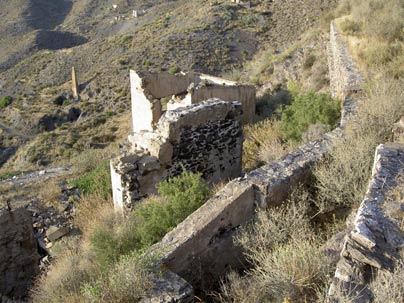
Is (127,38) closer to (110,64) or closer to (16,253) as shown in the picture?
(110,64)

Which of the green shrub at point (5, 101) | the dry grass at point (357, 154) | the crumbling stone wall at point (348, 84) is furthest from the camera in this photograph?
the green shrub at point (5, 101)

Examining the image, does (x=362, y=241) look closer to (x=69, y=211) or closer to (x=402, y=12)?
(x=69, y=211)

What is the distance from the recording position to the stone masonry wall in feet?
13.5

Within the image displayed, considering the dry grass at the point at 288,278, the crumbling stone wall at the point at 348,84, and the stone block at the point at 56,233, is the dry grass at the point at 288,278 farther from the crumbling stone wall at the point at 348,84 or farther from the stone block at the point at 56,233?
the stone block at the point at 56,233

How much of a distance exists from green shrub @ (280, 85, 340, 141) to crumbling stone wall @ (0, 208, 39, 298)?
5.32m

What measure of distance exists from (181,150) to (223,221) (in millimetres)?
A: 2593

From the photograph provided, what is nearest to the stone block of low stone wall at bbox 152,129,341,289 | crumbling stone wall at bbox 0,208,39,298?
crumbling stone wall at bbox 0,208,39,298

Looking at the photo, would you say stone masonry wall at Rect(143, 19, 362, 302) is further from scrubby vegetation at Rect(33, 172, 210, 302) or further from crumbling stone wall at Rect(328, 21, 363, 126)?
crumbling stone wall at Rect(328, 21, 363, 126)

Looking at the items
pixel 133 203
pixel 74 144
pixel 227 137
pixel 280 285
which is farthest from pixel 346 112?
pixel 74 144

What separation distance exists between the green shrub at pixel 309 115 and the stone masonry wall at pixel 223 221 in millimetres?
2299

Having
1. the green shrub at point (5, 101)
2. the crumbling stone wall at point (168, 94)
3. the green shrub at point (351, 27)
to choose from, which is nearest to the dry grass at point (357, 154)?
the crumbling stone wall at point (168, 94)

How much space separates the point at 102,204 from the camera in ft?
26.1

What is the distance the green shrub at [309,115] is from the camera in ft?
24.8

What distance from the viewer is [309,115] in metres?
7.66
